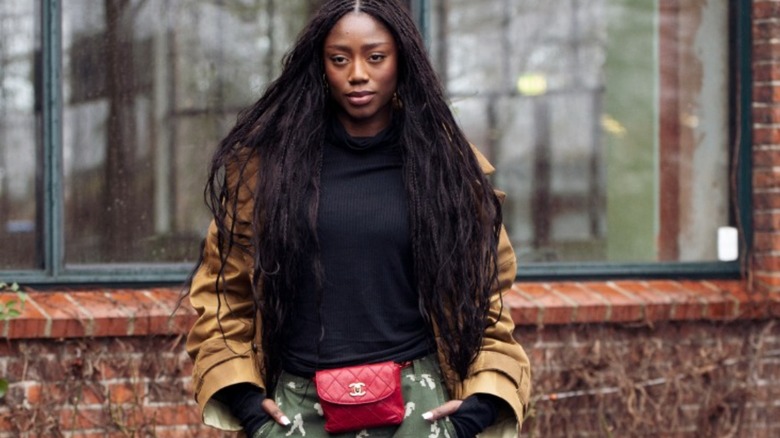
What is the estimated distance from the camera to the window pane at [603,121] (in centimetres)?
665

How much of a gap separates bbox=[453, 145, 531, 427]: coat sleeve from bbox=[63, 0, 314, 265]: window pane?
9.01 ft

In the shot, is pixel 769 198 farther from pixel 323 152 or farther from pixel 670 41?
pixel 323 152

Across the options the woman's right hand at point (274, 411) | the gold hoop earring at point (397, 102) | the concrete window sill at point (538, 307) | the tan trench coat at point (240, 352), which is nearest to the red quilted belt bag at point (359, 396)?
the woman's right hand at point (274, 411)

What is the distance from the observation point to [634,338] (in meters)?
6.43

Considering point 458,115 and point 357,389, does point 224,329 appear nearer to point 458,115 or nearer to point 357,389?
point 357,389

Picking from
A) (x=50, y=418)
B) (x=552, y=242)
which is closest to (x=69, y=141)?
(x=50, y=418)

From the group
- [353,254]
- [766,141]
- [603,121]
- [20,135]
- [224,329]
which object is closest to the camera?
[353,254]

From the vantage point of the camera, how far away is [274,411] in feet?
11.4

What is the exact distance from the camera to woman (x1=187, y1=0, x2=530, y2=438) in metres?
3.47

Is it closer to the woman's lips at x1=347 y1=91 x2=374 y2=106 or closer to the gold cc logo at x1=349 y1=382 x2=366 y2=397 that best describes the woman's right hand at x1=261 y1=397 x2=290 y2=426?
the gold cc logo at x1=349 y1=382 x2=366 y2=397

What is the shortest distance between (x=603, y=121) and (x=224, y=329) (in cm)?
357

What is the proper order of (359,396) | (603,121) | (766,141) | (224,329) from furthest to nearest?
(603,121)
(766,141)
(224,329)
(359,396)

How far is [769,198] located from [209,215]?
258 cm

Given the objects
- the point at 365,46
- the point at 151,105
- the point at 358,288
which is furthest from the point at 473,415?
the point at 151,105
